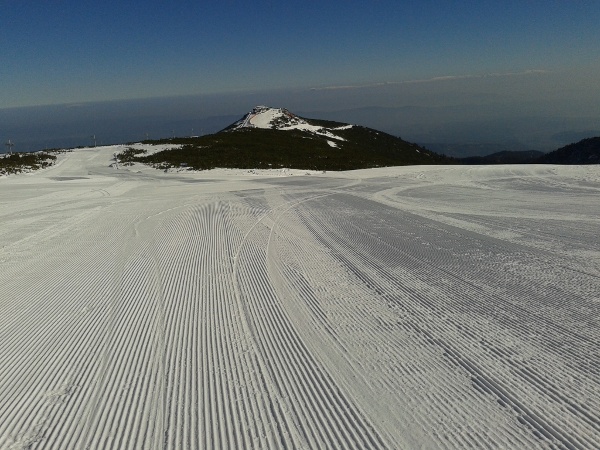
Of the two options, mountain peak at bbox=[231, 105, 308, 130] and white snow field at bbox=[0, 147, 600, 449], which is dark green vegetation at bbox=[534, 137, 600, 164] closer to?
mountain peak at bbox=[231, 105, 308, 130]

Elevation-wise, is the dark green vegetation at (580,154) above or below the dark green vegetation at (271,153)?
below

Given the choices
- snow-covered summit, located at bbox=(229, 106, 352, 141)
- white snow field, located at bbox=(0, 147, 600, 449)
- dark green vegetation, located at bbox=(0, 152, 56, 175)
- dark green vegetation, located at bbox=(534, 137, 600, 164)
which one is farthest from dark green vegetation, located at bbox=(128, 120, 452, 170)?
dark green vegetation, located at bbox=(534, 137, 600, 164)

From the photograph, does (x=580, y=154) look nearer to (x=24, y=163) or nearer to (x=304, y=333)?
(x=304, y=333)

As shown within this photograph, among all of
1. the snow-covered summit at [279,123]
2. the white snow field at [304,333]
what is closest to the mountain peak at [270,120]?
the snow-covered summit at [279,123]

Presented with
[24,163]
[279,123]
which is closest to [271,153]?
[24,163]

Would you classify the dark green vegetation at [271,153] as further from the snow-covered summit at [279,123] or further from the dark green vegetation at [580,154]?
the dark green vegetation at [580,154]

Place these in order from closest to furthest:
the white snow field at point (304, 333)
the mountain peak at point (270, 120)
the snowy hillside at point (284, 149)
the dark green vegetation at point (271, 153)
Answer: the white snow field at point (304, 333), the dark green vegetation at point (271, 153), the snowy hillside at point (284, 149), the mountain peak at point (270, 120)
